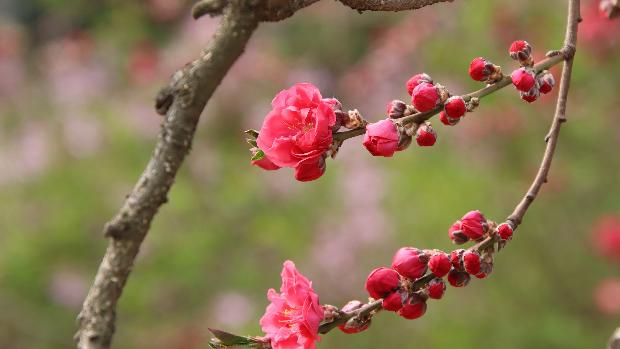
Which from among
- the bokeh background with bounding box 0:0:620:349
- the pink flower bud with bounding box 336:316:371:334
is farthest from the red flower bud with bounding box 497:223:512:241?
the bokeh background with bounding box 0:0:620:349

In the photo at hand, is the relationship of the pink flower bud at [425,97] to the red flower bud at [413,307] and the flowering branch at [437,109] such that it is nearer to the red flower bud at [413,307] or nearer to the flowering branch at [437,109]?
the flowering branch at [437,109]

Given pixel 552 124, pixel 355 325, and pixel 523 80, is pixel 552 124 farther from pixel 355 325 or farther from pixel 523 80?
pixel 355 325

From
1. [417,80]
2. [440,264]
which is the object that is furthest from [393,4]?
[440,264]

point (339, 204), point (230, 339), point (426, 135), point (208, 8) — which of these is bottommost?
point (230, 339)

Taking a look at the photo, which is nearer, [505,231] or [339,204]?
[505,231]

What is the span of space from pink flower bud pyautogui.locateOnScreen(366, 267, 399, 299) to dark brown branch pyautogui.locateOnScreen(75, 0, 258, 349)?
0.16 meters

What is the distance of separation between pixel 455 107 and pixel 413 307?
13 centimetres

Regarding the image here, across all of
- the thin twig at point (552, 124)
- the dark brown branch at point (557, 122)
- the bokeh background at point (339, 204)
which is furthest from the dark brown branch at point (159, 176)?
the bokeh background at point (339, 204)

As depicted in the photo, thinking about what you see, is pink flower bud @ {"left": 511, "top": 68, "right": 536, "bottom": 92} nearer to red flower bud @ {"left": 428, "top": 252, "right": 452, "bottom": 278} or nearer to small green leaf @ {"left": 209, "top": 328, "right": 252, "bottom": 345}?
red flower bud @ {"left": 428, "top": 252, "right": 452, "bottom": 278}

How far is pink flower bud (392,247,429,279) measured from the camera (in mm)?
534

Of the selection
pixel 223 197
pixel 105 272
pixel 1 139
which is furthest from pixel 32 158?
pixel 105 272

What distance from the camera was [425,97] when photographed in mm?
527

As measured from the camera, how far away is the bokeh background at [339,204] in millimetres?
2076

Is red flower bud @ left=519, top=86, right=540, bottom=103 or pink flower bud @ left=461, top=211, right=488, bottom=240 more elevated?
red flower bud @ left=519, top=86, right=540, bottom=103
